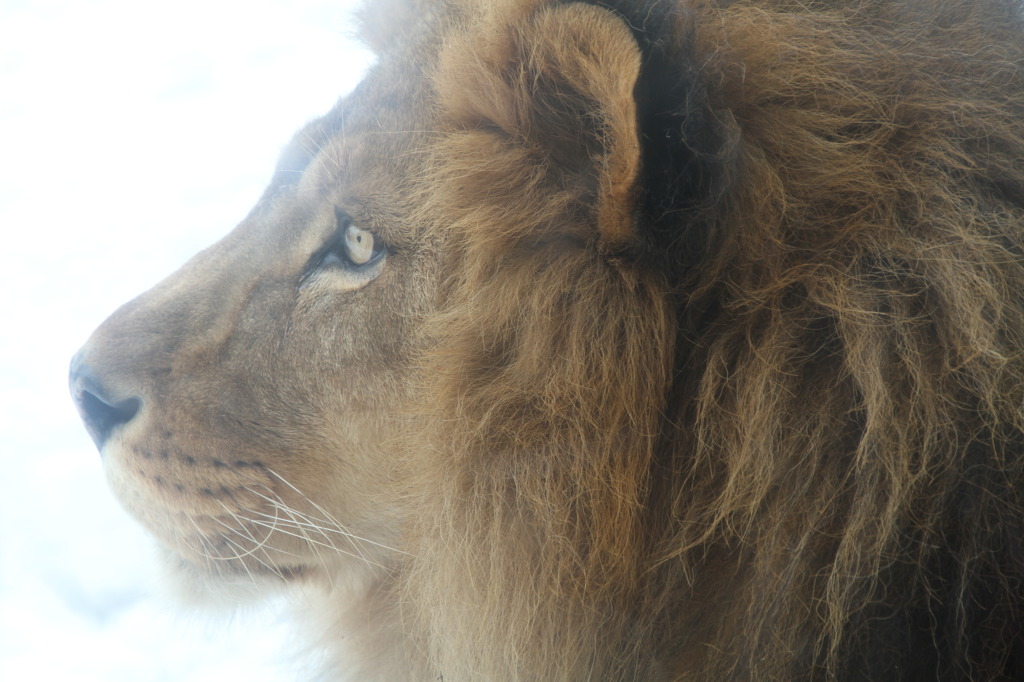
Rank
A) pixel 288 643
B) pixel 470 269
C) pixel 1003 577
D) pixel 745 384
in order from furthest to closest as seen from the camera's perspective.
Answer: pixel 288 643 → pixel 470 269 → pixel 745 384 → pixel 1003 577

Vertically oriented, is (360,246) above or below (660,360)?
above

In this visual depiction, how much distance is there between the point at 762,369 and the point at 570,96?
36 cm

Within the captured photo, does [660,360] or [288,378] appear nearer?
[660,360]

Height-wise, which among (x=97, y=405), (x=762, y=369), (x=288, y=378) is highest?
(x=97, y=405)

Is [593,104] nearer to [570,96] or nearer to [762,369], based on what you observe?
[570,96]

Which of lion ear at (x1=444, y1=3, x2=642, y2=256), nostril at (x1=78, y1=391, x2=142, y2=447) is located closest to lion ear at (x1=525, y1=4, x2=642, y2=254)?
lion ear at (x1=444, y1=3, x2=642, y2=256)

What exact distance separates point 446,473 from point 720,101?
54cm

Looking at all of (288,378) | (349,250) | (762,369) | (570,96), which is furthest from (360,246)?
(762,369)

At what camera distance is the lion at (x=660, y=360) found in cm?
88

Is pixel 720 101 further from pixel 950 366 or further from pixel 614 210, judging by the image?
pixel 950 366

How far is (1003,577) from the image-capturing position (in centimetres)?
85

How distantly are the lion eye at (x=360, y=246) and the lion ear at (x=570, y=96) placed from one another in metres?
0.21

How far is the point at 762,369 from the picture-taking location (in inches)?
37.3

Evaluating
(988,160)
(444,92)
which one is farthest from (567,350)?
(988,160)
